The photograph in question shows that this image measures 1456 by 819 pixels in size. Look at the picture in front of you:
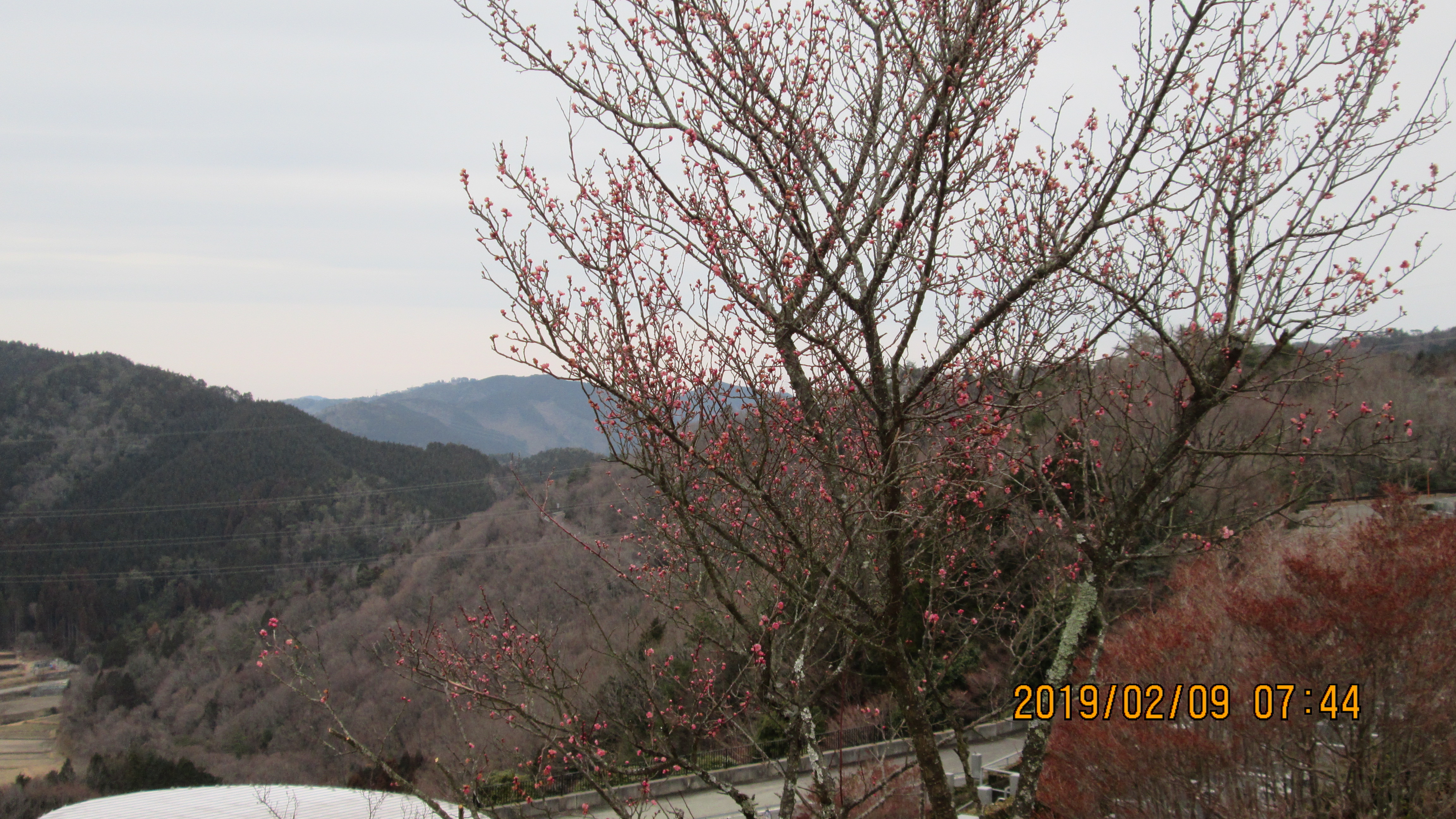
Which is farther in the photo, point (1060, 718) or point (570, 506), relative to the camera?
point (570, 506)

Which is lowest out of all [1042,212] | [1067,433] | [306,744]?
[306,744]

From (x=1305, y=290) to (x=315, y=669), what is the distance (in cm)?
538

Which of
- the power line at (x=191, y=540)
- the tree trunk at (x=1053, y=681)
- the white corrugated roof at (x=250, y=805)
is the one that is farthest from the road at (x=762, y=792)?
the power line at (x=191, y=540)

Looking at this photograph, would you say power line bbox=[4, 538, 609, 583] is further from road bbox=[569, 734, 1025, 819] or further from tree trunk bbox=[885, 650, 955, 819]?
tree trunk bbox=[885, 650, 955, 819]

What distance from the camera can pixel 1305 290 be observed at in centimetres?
357

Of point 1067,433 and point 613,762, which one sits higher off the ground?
point 1067,433

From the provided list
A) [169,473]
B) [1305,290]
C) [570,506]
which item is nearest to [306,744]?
[570,506]

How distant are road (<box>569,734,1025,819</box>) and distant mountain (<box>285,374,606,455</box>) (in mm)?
98077

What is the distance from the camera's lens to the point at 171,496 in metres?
47.5

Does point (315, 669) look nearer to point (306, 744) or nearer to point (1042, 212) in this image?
point (1042, 212)
